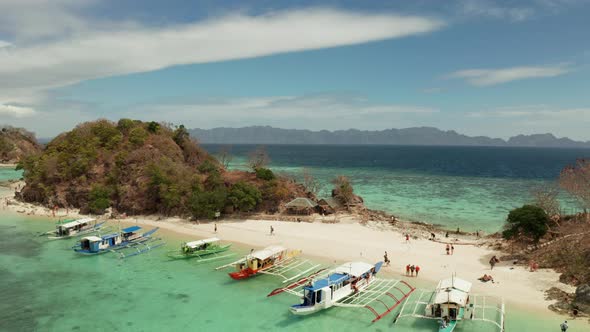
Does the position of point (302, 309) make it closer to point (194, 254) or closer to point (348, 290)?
point (348, 290)

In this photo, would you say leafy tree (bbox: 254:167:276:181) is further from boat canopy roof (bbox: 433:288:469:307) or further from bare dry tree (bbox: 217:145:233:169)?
boat canopy roof (bbox: 433:288:469:307)

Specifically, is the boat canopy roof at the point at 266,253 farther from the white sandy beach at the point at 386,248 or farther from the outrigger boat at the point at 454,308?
the outrigger boat at the point at 454,308

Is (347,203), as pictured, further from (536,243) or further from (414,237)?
(536,243)

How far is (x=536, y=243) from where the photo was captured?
3234cm

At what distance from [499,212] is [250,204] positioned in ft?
128

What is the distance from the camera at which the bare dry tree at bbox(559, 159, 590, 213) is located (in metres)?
34.1

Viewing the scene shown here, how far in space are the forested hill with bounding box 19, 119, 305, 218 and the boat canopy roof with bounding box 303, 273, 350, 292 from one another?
75.6 feet

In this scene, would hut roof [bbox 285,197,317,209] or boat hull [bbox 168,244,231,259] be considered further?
hut roof [bbox 285,197,317,209]

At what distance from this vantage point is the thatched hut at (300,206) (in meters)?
46.9

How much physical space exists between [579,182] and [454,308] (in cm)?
2566

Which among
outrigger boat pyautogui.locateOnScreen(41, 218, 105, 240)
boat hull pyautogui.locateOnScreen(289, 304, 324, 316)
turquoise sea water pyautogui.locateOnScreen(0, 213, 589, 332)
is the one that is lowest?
turquoise sea water pyautogui.locateOnScreen(0, 213, 589, 332)

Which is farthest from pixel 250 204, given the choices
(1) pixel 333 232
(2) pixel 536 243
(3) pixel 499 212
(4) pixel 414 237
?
(3) pixel 499 212

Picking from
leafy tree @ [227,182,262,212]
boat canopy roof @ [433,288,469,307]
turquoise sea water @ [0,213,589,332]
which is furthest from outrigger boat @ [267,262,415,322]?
leafy tree @ [227,182,262,212]

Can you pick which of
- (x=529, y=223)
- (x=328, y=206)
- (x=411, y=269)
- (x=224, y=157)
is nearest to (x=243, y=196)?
(x=328, y=206)
